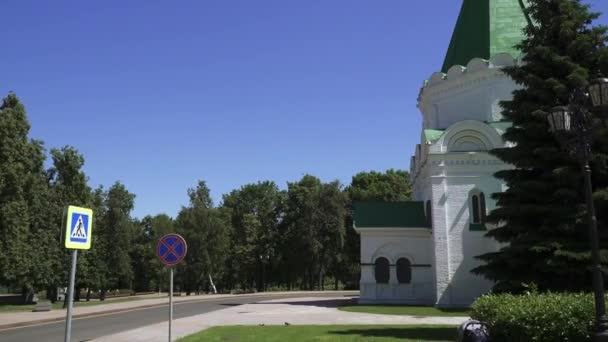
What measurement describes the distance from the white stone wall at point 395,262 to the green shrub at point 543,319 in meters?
20.8

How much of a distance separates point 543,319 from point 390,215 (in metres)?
23.5

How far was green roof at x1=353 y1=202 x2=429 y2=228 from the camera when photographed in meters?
32.6

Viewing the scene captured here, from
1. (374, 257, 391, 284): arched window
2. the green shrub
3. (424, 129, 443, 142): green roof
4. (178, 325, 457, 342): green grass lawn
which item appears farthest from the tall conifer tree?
(374, 257, 391, 284): arched window

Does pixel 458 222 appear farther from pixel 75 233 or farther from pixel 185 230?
pixel 185 230

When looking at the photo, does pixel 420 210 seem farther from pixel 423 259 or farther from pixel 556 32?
pixel 556 32

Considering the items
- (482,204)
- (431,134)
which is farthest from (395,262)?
(431,134)

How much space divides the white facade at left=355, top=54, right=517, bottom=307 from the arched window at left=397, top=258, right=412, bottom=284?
0.85 feet

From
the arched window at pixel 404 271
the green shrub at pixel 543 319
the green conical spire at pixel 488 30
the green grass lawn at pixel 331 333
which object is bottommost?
the green grass lawn at pixel 331 333

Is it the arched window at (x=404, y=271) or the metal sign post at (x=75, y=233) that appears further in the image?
the arched window at (x=404, y=271)

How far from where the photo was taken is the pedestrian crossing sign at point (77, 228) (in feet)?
25.0

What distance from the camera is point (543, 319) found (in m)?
9.91

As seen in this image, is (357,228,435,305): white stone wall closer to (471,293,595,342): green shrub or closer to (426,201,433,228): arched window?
(426,201,433,228): arched window

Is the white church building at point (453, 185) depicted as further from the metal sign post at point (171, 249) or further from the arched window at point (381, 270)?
the metal sign post at point (171, 249)

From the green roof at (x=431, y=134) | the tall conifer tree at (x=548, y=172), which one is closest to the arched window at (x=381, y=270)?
the green roof at (x=431, y=134)
